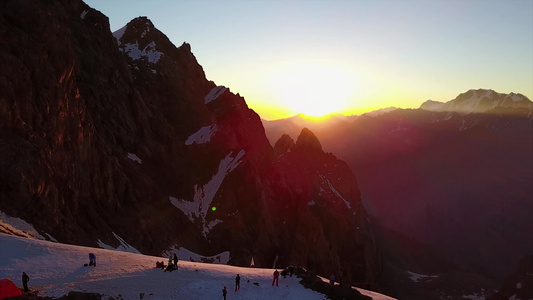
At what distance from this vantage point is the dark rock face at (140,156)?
57.9m

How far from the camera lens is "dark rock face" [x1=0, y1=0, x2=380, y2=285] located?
57.9 metres

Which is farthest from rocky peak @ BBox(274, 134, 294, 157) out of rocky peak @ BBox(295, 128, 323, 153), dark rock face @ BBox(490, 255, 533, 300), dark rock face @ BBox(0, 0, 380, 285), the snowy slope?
the snowy slope

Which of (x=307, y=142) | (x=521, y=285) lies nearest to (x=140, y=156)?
(x=307, y=142)

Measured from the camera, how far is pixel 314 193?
134m

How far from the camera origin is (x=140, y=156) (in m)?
92.5

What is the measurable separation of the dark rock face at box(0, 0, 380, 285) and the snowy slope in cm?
1921

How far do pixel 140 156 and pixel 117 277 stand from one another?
2530 inches

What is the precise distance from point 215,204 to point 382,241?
129m

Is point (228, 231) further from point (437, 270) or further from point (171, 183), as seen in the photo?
point (437, 270)

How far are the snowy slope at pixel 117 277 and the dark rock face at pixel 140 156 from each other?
63.0 ft

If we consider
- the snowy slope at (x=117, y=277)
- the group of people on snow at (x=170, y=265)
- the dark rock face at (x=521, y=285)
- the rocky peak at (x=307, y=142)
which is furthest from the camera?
the rocky peak at (x=307, y=142)

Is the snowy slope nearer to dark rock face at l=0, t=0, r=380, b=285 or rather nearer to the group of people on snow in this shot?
the group of people on snow

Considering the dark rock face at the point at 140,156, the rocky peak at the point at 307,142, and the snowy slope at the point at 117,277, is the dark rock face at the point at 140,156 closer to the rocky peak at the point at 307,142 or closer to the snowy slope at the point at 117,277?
the snowy slope at the point at 117,277

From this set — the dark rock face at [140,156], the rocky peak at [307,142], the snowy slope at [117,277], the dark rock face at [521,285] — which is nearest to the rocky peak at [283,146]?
the rocky peak at [307,142]
